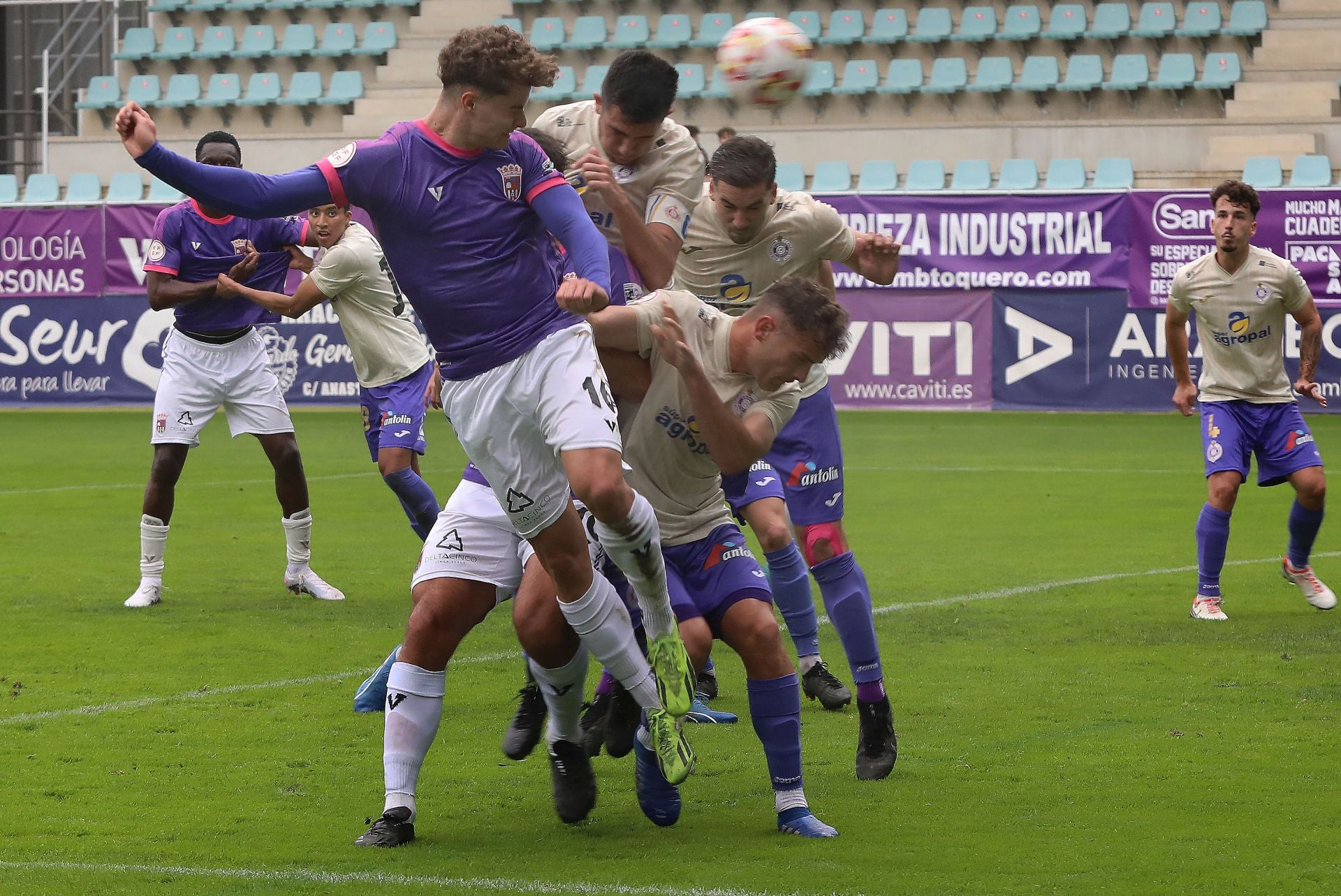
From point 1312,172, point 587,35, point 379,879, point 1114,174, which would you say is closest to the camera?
point 379,879

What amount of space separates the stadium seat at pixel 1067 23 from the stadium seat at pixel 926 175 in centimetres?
395

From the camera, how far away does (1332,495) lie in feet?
42.0

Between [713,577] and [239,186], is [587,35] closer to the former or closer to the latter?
[713,577]

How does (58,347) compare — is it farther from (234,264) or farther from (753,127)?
(234,264)

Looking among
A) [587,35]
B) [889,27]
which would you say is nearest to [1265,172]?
[889,27]

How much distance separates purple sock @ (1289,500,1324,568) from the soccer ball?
11.5 feet

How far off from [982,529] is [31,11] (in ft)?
81.2

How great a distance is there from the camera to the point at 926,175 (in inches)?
874

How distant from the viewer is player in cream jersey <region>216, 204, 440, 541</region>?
8648 millimetres

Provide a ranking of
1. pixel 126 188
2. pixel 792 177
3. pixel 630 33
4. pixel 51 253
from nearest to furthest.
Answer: pixel 51 253, pixel 792 177, pixel 126 188, pixel 630 33

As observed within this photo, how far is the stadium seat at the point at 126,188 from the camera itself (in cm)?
2416

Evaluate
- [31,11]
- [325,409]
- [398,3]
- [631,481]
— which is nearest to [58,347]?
[325,409]

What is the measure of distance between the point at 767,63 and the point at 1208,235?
42.5 ft

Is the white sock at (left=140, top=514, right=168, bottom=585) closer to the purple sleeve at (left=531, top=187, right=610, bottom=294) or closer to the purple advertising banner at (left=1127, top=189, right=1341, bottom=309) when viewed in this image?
the purple sleeve at (left=531, top=187, right=610, bottom=294)
